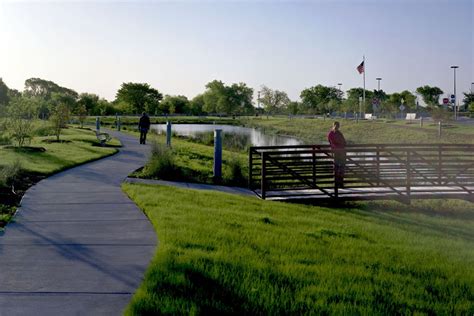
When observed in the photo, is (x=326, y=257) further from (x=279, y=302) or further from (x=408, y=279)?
(x=279, y=302)

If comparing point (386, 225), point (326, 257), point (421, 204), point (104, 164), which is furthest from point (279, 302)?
point (104, 164)

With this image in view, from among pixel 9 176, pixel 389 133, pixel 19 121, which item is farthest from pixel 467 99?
pixel 9 176

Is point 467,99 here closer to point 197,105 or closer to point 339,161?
point 197,105

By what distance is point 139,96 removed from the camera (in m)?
124

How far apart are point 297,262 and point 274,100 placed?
131 m

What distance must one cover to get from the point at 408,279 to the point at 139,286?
3.14 meters

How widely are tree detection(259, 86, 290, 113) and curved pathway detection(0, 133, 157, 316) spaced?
125527 mm

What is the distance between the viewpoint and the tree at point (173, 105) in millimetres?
121438

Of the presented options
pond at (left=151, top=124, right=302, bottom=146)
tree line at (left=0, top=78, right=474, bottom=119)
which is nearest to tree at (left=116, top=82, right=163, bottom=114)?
tree line at (left=0, top=78, right=474, bottom=119)

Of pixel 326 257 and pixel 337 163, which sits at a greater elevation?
pixel 337 163

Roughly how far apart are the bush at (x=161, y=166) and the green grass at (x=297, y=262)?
4317 millimetres

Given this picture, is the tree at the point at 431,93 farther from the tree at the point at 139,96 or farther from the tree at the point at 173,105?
the tree at the point at 139,96

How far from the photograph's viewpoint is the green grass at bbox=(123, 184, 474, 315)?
200 inches

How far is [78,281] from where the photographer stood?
5.60 meters
